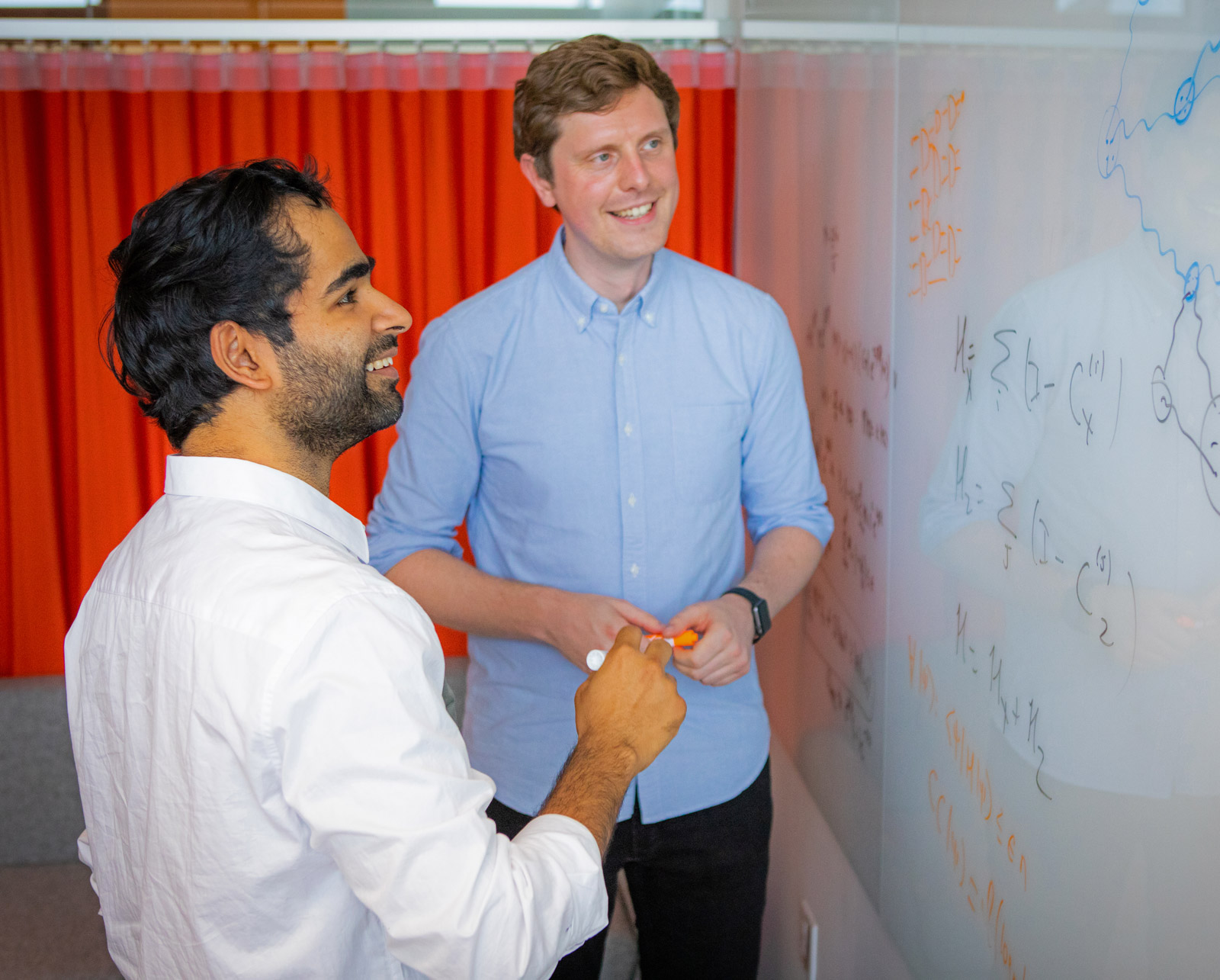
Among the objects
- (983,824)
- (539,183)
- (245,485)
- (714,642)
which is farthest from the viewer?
(539,183)

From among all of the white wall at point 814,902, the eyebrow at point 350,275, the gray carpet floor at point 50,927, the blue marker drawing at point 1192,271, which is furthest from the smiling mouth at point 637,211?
the gray carpet floor at point 50,927

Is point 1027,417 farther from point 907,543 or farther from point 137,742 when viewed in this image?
point 137,742

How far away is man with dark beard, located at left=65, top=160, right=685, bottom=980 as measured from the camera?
76cm

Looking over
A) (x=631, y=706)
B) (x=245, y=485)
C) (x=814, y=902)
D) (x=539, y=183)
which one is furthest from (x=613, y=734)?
(x=814, y=902)

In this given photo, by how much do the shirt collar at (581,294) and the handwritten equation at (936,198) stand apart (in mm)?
388

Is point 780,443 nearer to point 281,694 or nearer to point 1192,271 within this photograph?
point 1192,271

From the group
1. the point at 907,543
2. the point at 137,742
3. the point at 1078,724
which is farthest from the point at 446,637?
the point at 1078,724

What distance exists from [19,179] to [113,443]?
→ 0.66 metres

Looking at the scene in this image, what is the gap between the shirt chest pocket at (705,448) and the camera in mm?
1484

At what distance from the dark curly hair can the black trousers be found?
816mm

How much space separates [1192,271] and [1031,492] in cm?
30

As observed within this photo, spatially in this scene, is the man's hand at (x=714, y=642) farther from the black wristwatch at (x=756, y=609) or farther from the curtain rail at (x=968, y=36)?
the curtain rail at (x=968, y=36)

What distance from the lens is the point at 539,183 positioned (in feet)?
5.02

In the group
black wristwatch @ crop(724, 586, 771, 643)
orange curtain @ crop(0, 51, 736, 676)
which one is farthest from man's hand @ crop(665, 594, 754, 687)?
orange curtain @ crop(0, 51, 736, 676)
